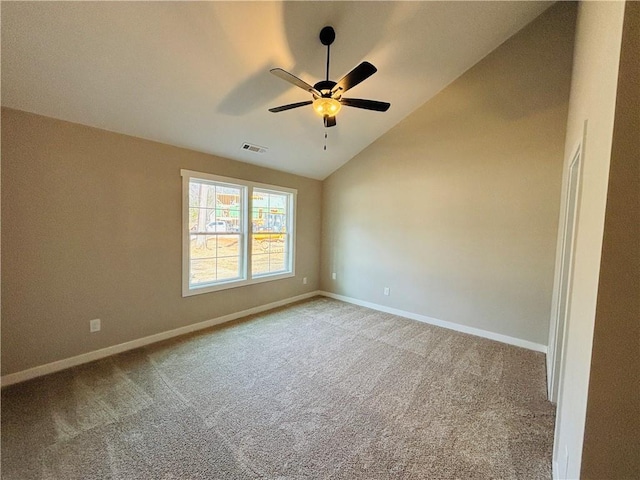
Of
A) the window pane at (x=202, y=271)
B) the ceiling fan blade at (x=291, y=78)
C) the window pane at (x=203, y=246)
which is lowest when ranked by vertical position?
the window pane at (x=202, y=271)

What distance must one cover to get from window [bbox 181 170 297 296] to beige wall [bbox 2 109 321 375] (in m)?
0.18

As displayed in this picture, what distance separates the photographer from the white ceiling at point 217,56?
2.00 m

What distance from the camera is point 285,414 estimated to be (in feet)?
6.89

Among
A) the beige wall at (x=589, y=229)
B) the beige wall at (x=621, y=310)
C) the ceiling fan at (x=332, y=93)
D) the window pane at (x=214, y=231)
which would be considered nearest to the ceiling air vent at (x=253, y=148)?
the window pane at (x=214, y=231)

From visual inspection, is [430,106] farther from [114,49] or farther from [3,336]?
[3,336]

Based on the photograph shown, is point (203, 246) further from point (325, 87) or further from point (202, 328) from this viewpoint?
point (325, 87)

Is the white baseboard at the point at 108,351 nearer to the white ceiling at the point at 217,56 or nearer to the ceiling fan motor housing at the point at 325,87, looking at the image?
the white ceiling at the point at 217,56

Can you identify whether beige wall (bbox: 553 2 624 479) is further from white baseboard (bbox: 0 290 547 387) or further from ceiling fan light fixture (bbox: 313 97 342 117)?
white baseboard (bbox: 0 290 547 387)

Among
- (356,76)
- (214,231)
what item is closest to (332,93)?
(356,76)

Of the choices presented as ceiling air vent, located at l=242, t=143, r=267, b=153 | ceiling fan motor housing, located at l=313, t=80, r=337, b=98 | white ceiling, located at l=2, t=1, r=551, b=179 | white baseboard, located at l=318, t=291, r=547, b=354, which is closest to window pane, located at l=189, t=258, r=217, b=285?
white ceiling, located at l=2, t=1, r=551, b=179

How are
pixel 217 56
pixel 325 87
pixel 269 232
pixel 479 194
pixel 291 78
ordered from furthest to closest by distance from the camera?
pixel 269 232
pixel 479 194
pixel 217 56
pixel 325 87
pixel 291 78

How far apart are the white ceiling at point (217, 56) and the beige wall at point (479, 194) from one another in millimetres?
443

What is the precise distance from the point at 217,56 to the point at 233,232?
7.70ft

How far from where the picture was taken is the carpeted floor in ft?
5.43
